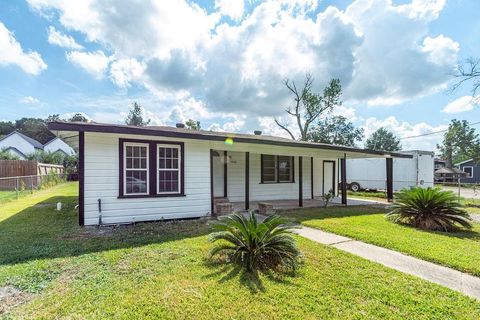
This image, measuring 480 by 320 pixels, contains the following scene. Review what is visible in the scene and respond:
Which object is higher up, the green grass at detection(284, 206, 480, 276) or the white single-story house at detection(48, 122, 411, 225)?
the white single-story house at detection(48, 122, 411, 225)

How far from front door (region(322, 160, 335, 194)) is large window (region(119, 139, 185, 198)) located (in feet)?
31.5

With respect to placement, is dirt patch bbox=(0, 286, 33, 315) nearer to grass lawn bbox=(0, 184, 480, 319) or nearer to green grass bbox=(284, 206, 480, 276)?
grass lawn bbox=(0, 184, 480, 319)

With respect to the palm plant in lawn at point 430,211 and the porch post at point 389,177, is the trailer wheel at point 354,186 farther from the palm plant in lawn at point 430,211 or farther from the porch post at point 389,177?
the palm plant in lawn at point 430,211

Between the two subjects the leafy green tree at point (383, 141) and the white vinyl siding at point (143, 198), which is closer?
the white vinyl siding at point (143, 198)

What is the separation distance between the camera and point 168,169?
776cm

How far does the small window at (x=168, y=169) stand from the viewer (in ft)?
25.2

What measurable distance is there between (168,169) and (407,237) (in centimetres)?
639

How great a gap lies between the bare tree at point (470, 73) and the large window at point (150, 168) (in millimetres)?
7945

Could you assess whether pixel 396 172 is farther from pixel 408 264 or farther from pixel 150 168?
pixel 150 168

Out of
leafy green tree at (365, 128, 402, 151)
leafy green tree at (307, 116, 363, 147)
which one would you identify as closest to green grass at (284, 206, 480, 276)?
leafy green tree at (307, 116, 363, 147)

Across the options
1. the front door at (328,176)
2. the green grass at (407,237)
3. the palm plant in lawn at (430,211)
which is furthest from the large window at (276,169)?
the palm plant in lawn at (430,211)

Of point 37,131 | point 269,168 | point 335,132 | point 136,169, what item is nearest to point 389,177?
point 269,168

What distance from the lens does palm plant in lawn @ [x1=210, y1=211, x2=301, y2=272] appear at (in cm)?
411

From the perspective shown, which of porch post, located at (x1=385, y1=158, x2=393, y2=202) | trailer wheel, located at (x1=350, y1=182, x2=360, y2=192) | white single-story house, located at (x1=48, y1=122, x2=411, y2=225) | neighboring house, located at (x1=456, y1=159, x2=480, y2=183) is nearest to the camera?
white single-story house, located at (x1=48, y1=122, x2=411, y2=225)
